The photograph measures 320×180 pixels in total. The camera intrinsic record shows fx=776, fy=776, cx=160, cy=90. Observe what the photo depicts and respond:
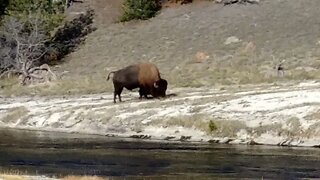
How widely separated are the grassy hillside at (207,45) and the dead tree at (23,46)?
2778 millimetres

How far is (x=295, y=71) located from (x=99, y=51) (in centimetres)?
2539

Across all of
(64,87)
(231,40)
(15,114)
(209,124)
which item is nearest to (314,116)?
(209,124)

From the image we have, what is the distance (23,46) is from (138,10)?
1602 centimetres

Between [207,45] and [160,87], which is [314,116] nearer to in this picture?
[160,87]

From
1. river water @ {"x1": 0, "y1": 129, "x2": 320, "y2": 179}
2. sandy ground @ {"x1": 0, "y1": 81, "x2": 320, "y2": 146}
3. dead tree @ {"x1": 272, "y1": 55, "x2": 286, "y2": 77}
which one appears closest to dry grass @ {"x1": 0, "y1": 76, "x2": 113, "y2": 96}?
sandy ground @ {"x1": 0, "y1": 81, "x2": 320, "y2": 146}

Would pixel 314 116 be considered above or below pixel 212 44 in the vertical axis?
above

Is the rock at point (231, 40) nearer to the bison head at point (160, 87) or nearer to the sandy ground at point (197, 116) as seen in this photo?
the sandy ground at point (197, 116)

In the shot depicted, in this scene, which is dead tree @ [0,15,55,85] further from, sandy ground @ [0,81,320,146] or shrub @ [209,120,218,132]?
shrub @ [209,120,218,132]

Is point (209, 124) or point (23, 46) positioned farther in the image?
point (23, 46)

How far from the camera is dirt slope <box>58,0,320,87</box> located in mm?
61938

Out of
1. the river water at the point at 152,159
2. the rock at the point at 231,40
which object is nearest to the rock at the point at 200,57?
the rock at the point at 231,40

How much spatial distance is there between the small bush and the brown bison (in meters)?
32.9

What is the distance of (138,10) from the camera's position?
84.3m

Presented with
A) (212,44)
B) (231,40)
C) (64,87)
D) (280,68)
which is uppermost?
(231,40)
